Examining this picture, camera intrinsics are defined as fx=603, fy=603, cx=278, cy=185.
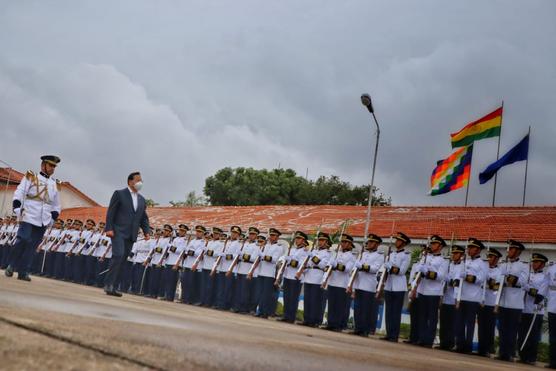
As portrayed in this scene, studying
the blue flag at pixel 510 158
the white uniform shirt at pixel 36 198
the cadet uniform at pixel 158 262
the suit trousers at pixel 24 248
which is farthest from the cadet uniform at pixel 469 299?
the blue flag at pixel 510 158

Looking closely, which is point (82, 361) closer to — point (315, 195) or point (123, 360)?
point (123, 360)

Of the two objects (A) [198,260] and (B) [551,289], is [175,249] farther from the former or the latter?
(B) [551,289]

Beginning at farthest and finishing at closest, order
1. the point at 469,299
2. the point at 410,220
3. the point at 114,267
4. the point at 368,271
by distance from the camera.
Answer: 1. the point at 410,220
2. the point at 368,271
3. the point at 469,299
4. the point at 114,267

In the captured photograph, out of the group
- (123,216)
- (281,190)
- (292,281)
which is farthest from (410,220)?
(281,190)

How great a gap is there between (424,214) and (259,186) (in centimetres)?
2741

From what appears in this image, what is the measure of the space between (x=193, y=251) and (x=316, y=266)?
13.1ft

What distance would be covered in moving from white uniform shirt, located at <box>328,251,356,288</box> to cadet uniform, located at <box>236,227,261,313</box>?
2.18 m

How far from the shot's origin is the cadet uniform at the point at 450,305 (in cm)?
1027

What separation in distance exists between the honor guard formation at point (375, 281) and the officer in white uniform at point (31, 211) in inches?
0.6

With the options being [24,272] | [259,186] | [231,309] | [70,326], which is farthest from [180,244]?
[259,186]

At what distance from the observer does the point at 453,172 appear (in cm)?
2064

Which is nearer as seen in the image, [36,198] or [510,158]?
[36,198]

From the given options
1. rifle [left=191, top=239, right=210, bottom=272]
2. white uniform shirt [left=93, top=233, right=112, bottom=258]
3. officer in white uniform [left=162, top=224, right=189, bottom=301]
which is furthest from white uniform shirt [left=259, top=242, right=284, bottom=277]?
white uniform shirt [left=93, top=233, right=112, bottom=258]

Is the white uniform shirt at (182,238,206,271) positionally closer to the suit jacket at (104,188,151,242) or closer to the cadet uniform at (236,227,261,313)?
the cadet uniform at (236,227,261,313)
